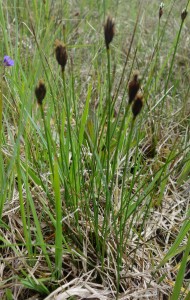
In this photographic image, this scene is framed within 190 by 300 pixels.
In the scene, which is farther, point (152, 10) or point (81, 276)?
point (152, 10)

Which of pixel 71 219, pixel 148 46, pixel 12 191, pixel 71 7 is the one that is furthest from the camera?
pixel 71 7

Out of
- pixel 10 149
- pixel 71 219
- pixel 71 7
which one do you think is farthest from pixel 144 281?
pixel 71 7

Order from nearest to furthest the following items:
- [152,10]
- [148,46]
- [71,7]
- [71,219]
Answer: [71,219] → [148,46] → [71,7] → [152,10]

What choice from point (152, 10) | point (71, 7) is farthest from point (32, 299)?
point (152, 10)

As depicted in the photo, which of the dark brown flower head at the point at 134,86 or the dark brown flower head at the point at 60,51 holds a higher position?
the dark brown flower head at the point at 60,51

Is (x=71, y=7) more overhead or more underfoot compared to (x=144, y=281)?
more overhead

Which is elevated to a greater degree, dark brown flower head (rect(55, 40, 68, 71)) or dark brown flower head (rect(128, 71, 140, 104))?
dark brown flower head (rect(55, 40, 68, 71))

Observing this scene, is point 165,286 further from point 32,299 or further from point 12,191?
point 12,191

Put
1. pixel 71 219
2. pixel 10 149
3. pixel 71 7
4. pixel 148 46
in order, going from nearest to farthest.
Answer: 1. pixel 71 219
2. pixel 10 149
3. pixel 148 46
4. pixel 71 7

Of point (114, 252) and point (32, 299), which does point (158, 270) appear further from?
→ point (32, 299)
